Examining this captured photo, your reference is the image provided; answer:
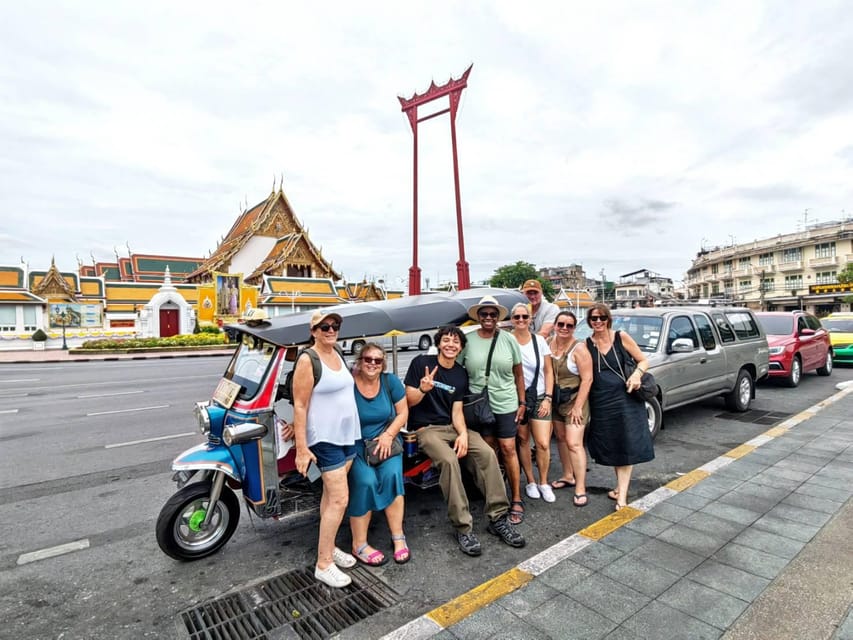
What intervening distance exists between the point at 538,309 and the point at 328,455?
322 centimetres

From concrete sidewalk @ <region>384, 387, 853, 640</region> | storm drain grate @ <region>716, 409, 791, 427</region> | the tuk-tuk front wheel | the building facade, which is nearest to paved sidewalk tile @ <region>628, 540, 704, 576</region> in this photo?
concrete sidewalk @ <region>384, 387, 853, 640</region>

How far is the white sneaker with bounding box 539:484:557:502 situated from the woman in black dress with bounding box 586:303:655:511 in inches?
20.5

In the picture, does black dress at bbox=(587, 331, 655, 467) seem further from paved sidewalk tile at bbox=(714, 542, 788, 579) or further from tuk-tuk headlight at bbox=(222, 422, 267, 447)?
tuk-tuk headlight at bbox=(222, 422, 267, 447)

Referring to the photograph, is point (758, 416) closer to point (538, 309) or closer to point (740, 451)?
point (740, 451)

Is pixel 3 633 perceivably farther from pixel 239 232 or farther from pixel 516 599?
pixel 239 232

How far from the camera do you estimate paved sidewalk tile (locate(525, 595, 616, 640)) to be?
2.45 metres

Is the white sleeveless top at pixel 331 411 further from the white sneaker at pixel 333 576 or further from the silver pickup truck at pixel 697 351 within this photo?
the silver pickup truck at pixel 697 351

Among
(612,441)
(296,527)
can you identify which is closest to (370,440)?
(296,527)

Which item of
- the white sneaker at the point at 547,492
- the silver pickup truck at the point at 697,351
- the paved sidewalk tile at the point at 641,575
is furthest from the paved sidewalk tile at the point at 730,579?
the silver pickup truck at the point at 697,351

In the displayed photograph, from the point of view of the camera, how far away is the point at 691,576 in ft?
9.65

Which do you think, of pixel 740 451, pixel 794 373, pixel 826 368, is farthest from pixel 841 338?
pixel 740 451

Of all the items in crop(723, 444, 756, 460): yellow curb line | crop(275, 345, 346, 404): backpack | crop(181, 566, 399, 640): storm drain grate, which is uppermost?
crop(275, 345, 346, 404): backpack

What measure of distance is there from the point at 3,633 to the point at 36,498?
2544 mm

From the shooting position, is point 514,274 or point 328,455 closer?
point 328,455
